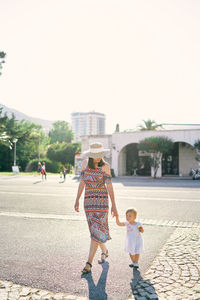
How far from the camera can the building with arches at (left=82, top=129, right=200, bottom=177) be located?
1303 inches

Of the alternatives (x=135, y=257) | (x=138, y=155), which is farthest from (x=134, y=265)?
(x=138, y=155)

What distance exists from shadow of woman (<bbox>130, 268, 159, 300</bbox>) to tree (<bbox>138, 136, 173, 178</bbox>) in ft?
84.7

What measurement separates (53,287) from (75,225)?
11.4ft

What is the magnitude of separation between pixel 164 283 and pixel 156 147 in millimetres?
26101

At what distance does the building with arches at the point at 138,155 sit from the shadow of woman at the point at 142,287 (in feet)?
93.0

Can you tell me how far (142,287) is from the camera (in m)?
3.44

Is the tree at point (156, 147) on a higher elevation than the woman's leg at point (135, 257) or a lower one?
higher

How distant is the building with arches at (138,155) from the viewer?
33094mm

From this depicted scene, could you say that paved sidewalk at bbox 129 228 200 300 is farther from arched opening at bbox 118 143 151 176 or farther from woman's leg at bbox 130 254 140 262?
arched opening at bbox 118 143 151 176

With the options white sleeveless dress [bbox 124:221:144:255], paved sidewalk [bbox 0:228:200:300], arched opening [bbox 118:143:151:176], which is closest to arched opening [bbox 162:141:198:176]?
arched opening [bbox 118:143:151:176]

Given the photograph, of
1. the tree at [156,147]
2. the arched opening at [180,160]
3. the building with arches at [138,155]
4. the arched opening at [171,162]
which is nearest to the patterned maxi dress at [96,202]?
the tree at [156,147]

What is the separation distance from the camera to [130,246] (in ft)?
13.5

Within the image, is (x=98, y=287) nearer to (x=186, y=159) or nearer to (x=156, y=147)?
(x=156, y=147)

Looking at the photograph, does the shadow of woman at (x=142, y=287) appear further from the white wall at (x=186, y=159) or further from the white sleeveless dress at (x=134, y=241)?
the white wall at (x=186, y=159)
